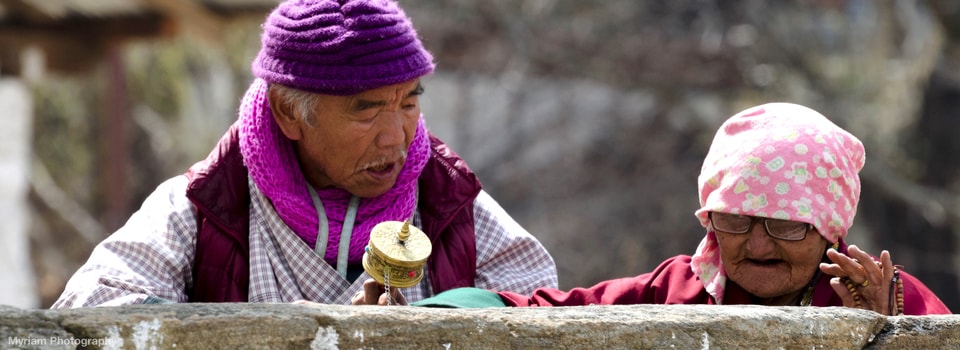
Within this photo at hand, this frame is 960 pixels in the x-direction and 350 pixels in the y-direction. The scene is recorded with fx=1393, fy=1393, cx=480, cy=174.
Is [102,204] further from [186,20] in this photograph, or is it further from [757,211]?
[757,211]

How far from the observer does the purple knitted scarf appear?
3.27 metres

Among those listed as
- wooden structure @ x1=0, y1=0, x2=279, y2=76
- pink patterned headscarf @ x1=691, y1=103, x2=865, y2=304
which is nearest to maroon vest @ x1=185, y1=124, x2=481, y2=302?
pink patterned headscarf @ x1=691, y1=103, x2=865, y2=304

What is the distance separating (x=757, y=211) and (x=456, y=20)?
8790 mm

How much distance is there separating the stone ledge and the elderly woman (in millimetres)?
152

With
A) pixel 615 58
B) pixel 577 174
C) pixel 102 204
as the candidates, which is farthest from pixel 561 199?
pixel 102 204

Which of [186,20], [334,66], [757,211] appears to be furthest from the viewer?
[186,20]

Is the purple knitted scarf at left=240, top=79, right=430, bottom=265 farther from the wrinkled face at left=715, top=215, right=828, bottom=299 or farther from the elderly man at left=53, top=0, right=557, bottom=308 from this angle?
the wrinkled face at left=715, top=215, right=828, bottom=299

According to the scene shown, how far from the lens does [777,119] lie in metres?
2.95

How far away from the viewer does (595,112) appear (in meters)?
11.6

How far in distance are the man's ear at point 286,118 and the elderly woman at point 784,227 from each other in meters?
Answer: 0.65

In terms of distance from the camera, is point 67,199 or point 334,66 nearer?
point 334,66

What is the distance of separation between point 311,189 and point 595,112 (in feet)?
27.4

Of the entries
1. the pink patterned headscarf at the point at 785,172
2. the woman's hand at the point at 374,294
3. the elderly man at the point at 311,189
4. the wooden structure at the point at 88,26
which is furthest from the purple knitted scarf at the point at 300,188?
the wooden structure at the point at 88,26

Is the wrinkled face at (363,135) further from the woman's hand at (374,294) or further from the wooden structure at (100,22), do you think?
the wooden structure at (100,22)
